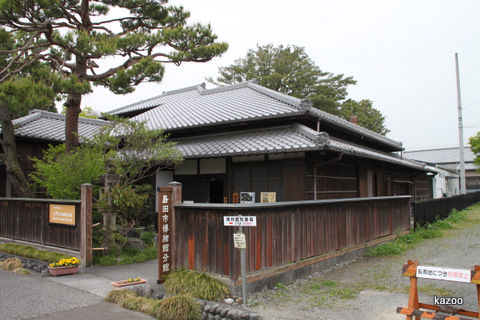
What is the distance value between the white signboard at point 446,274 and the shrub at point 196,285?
3.21 metres

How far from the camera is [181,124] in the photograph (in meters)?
14.1

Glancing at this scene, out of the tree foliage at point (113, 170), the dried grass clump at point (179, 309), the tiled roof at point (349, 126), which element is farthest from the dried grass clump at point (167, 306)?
the tiled roof at point (349, 126)

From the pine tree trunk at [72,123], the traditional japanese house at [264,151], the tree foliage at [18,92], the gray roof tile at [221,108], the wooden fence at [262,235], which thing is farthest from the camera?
the gray roof tile at [221,108]

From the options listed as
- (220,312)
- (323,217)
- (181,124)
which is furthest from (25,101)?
(323,217)

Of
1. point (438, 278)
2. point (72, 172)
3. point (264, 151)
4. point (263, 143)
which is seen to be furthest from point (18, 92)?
point (438, 278)

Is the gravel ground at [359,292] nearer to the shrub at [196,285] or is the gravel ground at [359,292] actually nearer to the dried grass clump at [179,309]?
the shrub at [196,285]

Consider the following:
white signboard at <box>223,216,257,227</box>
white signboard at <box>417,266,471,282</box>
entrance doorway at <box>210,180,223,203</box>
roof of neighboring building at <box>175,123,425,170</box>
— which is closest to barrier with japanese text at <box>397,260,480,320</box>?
white signboard at <box>417,266,471,282</box>

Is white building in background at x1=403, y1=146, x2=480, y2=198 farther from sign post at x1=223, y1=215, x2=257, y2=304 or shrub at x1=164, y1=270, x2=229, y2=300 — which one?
shrub at x1=164, y1=270, x2=229, y2=300

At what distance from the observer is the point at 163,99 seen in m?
20.9

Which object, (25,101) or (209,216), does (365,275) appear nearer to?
(209,216)

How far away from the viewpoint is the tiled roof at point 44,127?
14562mm

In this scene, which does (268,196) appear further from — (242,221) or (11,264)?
(11,264)

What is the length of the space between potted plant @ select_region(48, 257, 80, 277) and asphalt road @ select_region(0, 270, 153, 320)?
474 millimetres

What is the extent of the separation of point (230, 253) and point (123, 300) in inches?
79.8
